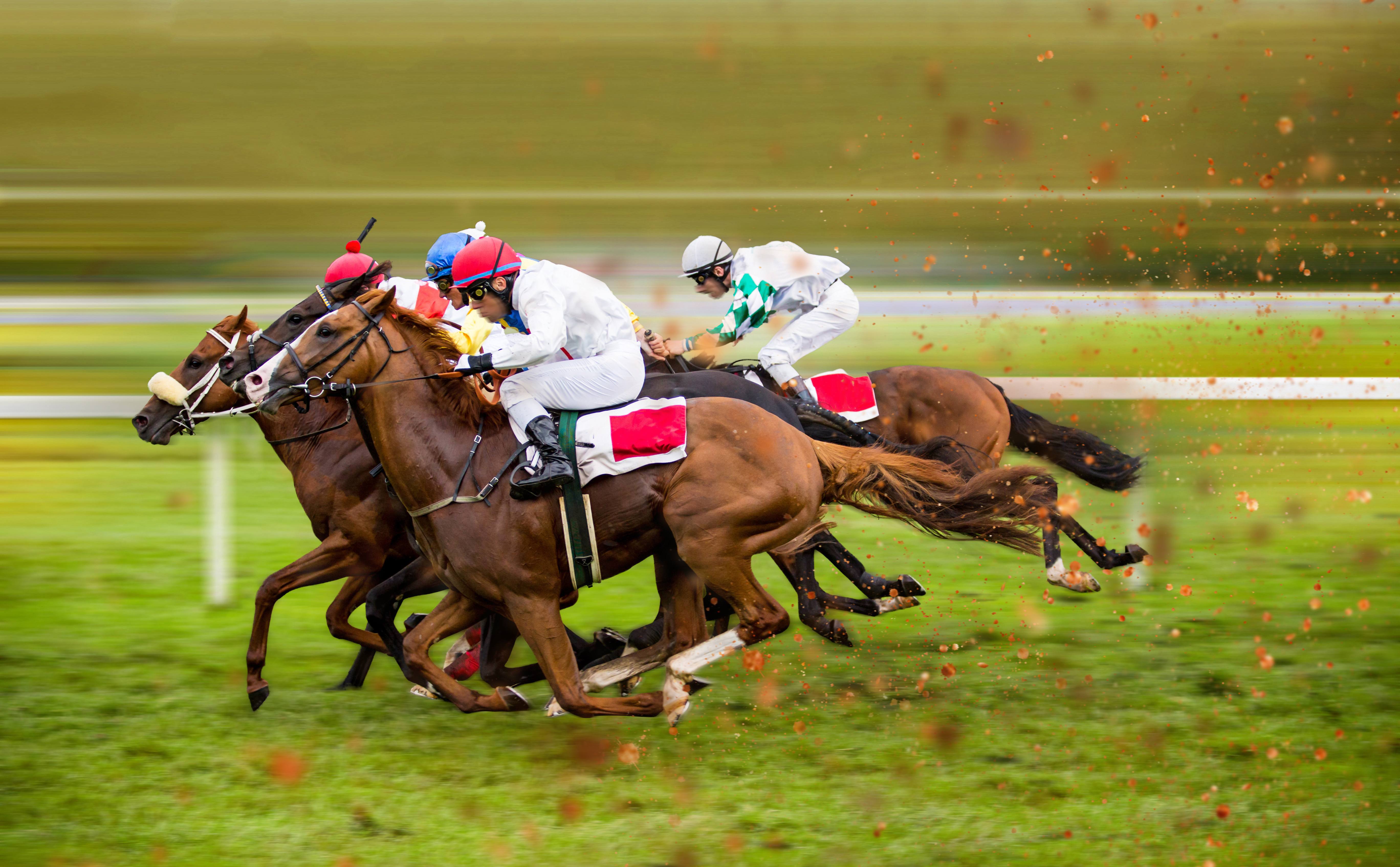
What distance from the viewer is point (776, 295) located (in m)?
5.39

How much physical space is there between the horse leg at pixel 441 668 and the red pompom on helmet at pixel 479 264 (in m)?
0.90

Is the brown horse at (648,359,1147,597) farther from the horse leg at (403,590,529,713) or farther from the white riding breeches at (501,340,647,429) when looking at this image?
the horse leg at (403,590,529,713)

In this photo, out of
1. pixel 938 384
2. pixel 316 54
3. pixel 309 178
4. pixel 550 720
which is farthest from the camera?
pixel 316 54

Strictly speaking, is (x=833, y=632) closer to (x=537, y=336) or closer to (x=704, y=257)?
(x=704, y=257)

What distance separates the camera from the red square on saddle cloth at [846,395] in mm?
5117

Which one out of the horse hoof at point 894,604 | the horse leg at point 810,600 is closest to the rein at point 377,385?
the horse leg at point 810,600

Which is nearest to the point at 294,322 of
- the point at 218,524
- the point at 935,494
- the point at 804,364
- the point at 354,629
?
the point at 354,629

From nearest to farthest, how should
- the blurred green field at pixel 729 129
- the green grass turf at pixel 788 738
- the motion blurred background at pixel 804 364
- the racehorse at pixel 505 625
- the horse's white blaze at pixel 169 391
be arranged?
the green grass turf at pixel 788 738
the motion blurred background at pixel 804 364
the racehorse at pixel 505 625
the horse's white blaze at pixel 169 391
the blurred green field at pixel 729 129

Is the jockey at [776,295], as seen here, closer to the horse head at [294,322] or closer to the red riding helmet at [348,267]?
the red riding helmet at [348,267]

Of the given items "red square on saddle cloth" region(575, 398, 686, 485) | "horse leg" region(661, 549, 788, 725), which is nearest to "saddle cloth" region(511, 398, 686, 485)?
"red square on saddle cloth" region(575, 398, 686, 485)

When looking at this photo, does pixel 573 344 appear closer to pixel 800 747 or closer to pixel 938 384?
pixel 800 747

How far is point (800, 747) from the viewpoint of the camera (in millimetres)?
3627

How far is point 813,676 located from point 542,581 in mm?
1180

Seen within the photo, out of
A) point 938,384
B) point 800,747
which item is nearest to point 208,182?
point 938,384
